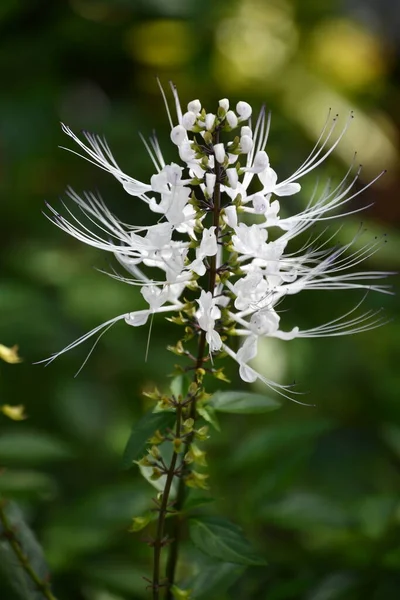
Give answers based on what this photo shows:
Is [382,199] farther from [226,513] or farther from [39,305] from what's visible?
[226,513]

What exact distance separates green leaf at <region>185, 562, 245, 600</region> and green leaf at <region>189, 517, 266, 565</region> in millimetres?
171

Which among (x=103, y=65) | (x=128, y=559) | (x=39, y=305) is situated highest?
(x=103, y=65)

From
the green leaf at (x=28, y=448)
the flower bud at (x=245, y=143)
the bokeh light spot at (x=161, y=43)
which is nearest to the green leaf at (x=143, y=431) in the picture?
the flower bud at (x=245, y=143)

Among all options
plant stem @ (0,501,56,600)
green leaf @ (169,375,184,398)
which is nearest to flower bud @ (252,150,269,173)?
green leaf @ (169,375,184,398)

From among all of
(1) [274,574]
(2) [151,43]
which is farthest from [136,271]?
(2) [151,43]

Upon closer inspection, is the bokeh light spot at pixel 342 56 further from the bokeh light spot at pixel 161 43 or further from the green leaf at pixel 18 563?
the green leaf at pixel 18 563

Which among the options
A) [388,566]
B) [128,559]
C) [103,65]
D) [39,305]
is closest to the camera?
[388,566]

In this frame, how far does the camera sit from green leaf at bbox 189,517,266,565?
3.38 ft

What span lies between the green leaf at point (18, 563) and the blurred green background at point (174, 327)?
0.12 metres

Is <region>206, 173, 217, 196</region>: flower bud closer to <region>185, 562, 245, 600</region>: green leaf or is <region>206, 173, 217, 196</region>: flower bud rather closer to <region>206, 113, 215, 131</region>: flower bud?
<region>206, 113, 215, 131</region>: flower bud

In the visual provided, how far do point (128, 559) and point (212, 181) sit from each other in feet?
3.21

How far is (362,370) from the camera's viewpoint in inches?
104

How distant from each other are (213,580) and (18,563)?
0.29 metres

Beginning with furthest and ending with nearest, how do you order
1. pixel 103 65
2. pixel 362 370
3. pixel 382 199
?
pixel 103 65 → pixel 382 199 → pixel 362 370
